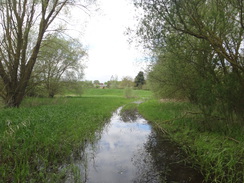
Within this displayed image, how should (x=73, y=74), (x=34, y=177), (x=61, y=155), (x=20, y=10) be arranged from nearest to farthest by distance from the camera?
(x=34, y=177) → (x=61, y=155) → (x=20, y=10) → (x=73, y=74)

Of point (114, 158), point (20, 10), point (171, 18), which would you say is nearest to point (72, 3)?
point (20, 10)

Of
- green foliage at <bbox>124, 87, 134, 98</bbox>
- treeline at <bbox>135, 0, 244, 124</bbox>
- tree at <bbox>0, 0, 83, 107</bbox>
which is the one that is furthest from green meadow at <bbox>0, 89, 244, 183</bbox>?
green foliage at <bbox>124, 87, 134, 98</bbox>

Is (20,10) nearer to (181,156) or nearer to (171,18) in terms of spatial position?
(171,18)

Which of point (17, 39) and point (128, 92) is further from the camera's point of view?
point (128, 92)

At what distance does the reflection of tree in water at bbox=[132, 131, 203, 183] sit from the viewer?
12.3 ft

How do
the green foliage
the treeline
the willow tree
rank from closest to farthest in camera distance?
the treeline < the willow tree < the green foliage

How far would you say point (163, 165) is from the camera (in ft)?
14.3

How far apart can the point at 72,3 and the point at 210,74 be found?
1128cm

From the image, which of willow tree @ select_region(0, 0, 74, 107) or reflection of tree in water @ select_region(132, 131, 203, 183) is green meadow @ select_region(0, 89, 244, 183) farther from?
willow tree @ select_region(0, 0, 74, 107)

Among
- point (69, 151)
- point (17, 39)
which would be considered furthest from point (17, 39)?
point (69, 151)

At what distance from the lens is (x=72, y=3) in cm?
1170

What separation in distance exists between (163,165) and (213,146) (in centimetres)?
183

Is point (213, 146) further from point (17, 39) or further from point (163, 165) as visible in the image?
point (17, 39)

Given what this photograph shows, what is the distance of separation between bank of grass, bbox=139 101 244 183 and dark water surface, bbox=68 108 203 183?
0.38 metres
